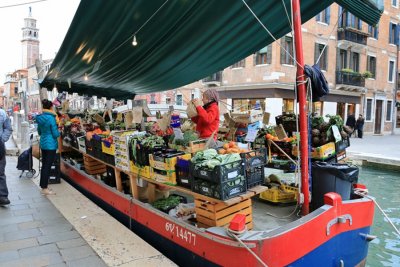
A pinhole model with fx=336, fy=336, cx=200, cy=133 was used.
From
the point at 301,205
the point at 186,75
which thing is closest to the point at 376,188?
the point at 186,75

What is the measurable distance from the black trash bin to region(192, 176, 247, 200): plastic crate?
1041mm

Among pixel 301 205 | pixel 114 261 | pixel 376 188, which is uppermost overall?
pixel 301 205

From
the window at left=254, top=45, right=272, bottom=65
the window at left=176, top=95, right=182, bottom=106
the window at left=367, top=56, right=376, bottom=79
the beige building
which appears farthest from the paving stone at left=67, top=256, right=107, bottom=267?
the window at left=367, top=56, right=376, bottom=79

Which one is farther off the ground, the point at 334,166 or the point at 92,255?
the point at 334,166

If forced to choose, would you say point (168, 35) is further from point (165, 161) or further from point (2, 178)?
point (2, 178)

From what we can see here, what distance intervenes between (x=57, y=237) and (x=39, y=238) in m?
0.23

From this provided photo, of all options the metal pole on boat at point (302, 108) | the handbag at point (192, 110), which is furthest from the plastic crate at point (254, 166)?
the handbag at point (192, 110)

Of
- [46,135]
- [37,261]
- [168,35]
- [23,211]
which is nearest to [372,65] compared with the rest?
[168,35]

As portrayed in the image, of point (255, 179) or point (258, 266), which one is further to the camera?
point (255, 179)

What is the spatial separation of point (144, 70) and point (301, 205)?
5693 millimetres

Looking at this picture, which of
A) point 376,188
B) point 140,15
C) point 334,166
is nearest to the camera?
point 334,166

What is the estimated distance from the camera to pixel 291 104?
21.9 metres

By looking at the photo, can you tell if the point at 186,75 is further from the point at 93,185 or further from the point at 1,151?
the point at 1,151

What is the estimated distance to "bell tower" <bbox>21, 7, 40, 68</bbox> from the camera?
105 metres
